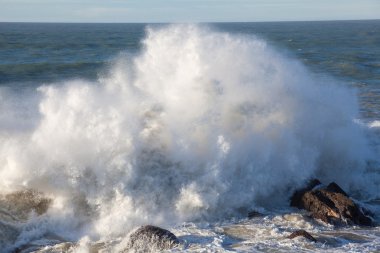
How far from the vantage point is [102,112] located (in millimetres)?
10953

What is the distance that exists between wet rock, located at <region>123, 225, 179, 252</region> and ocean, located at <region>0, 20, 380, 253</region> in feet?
0.67

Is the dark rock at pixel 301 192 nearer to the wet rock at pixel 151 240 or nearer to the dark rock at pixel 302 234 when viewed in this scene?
the dark rock at pixel 302 234

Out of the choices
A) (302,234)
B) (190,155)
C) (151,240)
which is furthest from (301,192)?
(151,240)

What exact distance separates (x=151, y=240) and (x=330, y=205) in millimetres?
3539

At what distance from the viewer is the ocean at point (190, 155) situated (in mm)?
8870

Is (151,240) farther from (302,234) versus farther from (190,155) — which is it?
(190,155)

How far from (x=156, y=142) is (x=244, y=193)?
6.86 feet

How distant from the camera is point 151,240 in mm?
7977

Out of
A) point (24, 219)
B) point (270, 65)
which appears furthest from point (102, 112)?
point (270, 65)

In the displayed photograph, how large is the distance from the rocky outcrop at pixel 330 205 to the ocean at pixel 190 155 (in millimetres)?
203

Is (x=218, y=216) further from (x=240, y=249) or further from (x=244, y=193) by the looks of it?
(x=240, y=249)

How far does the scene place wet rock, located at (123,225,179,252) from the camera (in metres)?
7.89

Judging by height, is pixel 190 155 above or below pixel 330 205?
above

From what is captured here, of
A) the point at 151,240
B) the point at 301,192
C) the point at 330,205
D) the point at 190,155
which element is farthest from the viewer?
the point at 190,155
